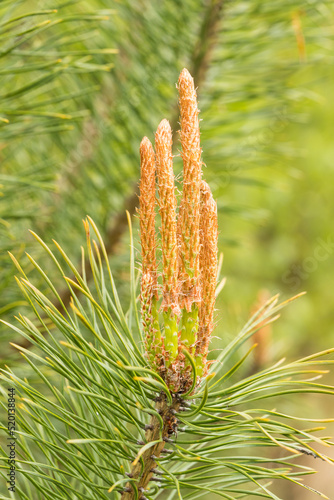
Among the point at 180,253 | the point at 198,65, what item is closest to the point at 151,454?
the point at 180,253

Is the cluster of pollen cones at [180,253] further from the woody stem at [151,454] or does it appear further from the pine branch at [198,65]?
the pine branch at [198,65]

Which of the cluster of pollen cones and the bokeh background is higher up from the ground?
the bokeh background

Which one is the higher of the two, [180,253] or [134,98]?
[134,98]

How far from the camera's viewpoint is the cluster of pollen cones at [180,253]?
27 cm

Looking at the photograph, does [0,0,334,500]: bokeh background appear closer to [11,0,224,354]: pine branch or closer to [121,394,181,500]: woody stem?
[11,0,224,354]: pine branch

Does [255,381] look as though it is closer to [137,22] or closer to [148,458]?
[148,458]

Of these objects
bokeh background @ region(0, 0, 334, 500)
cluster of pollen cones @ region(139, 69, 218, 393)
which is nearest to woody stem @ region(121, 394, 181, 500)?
cluster of pollen cones @ region(139, 69, 218, 393)

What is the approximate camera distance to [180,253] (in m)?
0.29

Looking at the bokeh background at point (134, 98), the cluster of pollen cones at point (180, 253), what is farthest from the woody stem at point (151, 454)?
the bokeh background at point (134, 98)

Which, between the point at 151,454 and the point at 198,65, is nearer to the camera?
the point at 151,454

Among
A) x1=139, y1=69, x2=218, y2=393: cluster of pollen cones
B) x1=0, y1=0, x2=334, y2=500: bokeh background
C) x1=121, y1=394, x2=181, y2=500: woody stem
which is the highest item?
x1=0, y1=0, x2=334, y2=500: bokeh background

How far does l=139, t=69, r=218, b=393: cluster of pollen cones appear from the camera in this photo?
0.27 meters

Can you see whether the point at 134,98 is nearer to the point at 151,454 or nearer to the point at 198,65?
the point at 198,65

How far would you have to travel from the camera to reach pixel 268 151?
2.19 feet
